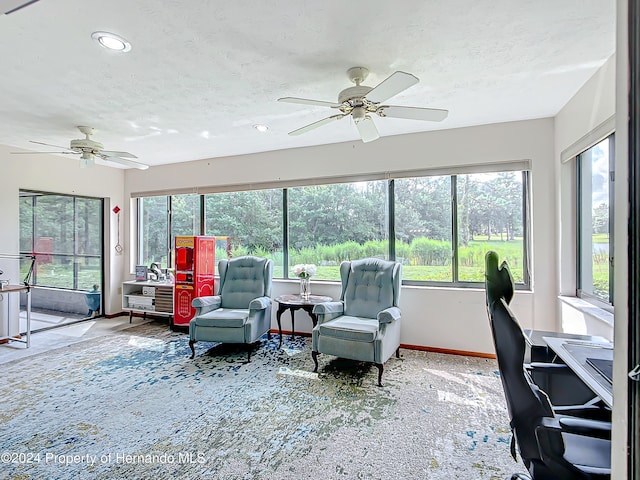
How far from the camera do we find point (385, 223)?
4.29m

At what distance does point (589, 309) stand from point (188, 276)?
468 cm

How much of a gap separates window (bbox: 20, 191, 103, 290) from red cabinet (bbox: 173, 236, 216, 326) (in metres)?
1.90

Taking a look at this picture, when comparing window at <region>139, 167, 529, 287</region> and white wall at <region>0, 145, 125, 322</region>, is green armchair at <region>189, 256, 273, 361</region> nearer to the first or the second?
window at <region>139, 167, 529, 287</region>

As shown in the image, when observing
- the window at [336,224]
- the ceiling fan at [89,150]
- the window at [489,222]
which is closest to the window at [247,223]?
the window at [336,224]

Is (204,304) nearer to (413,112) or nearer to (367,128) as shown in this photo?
(367,128)

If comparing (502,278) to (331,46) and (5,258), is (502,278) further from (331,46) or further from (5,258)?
(5,258)

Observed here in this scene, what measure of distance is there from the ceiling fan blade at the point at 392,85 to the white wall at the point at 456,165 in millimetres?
1993

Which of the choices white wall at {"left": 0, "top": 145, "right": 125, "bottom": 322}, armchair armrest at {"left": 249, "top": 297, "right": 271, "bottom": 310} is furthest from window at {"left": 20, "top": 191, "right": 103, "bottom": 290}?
armchair armrest at {"left": 249, "top": 297, "right": 271, "bottom": 310}

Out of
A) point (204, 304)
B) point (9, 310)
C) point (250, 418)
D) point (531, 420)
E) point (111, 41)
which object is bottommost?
point (250, 418)

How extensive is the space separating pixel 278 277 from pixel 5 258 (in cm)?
356

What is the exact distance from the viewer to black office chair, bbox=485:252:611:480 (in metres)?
1.16

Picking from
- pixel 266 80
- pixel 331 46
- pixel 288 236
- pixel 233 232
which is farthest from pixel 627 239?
pixel 233 232

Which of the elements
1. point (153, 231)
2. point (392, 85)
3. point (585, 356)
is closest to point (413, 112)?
point (392, 85)

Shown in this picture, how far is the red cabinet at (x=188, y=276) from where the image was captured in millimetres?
4793
